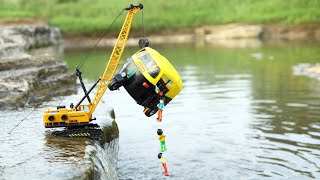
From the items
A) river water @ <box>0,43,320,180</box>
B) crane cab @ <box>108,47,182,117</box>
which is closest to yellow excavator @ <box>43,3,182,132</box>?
crane cab @ <box>108,47,182,117</box>

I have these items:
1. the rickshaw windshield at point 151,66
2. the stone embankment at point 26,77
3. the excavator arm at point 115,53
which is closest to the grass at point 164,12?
the stone embankment at point 26,77

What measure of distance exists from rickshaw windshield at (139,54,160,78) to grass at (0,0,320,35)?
3001 inches

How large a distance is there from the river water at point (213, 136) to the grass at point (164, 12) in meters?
56.9

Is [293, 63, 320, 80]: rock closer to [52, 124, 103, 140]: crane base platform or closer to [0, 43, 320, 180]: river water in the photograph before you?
[0, 43, 320, 180]: river water

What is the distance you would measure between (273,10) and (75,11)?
37.8 meters

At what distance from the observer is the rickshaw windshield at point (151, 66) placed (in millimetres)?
15617

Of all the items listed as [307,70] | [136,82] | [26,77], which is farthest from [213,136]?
[307,70]

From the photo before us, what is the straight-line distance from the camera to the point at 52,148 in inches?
597

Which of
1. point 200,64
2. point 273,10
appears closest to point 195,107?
point 200,64

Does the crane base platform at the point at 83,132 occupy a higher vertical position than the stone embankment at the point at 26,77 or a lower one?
lower

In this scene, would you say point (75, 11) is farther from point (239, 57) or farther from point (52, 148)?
point (52, 148)

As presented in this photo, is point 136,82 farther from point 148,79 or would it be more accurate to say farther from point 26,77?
point 26,77

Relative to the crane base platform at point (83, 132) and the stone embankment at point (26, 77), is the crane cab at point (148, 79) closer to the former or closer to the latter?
the crane base platform at point (83, 132)

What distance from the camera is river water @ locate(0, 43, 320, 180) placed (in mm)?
15734
